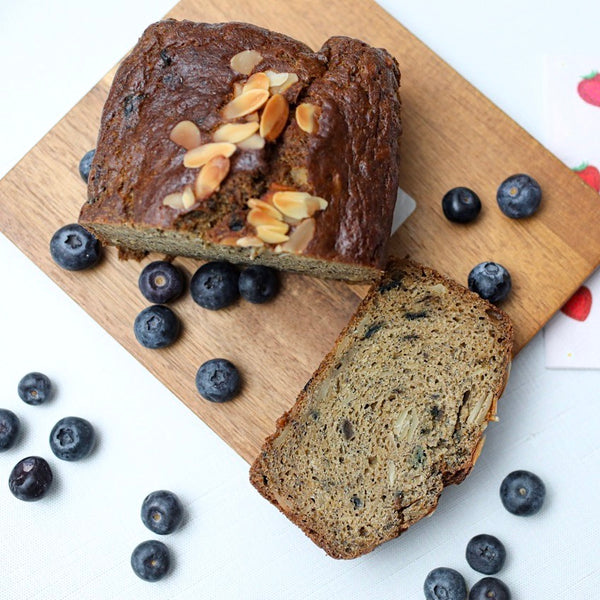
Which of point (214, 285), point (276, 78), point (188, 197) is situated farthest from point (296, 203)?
point (214, 285)

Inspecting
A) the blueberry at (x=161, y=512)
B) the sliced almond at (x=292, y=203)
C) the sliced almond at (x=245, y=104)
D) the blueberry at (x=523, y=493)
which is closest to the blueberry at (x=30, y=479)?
the blueberry at (x=161, y=512)

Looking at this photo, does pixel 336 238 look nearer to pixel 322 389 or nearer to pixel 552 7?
pixel 322 389

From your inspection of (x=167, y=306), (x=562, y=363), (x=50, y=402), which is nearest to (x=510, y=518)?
(x=562, y=363)

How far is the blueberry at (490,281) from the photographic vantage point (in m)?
2.97

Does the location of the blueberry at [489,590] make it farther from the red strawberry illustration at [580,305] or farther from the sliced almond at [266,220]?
the sliced almond at [266,220]

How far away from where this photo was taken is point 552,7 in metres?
3.42

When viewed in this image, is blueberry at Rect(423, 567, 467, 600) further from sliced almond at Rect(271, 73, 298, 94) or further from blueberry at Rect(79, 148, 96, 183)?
blueberry at Rect(79, 148, 96, 183)

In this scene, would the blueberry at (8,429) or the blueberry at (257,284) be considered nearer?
the blueberry at (257,284)

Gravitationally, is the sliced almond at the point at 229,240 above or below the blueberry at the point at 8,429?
above

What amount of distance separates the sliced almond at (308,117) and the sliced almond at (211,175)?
0.98 ft

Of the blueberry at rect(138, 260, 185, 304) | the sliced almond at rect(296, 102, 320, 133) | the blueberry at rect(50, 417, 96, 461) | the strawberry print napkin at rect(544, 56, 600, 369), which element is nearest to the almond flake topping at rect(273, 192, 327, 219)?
the sliced almond at rect(296, 102, 320, 133)

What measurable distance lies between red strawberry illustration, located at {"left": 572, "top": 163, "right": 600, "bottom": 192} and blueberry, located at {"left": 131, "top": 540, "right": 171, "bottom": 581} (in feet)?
7.94

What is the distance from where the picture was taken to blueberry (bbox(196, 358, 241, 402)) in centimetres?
299

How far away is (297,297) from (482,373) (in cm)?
82
